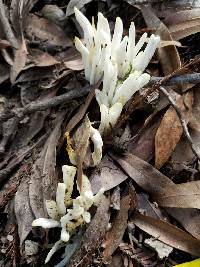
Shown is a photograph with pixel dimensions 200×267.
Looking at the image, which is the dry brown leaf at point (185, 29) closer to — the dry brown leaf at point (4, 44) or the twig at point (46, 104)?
the twig at point (46, 104)

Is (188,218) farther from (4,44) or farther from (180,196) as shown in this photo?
(4,44)

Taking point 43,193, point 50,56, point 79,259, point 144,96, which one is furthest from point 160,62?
point 79,259

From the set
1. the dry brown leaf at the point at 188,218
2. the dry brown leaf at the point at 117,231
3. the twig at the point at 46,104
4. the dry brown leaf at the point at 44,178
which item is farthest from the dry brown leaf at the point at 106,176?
the twig at the point at 46,104

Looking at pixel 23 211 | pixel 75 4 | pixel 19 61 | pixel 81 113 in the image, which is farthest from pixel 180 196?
pixel 75 4

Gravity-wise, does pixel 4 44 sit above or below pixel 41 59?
above

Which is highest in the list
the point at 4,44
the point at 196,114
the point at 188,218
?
the point at 4,44
